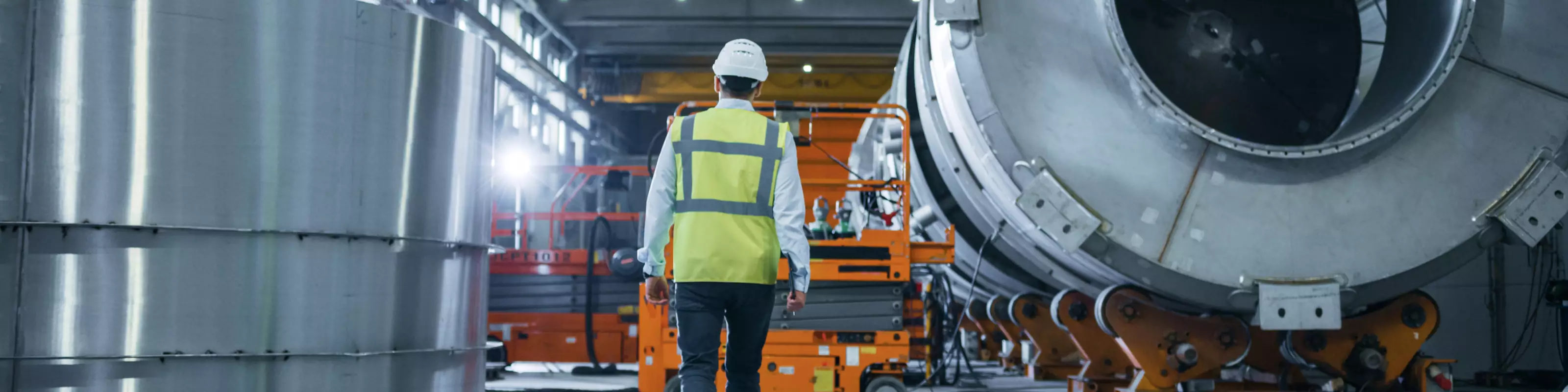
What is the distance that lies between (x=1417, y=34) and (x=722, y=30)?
467 inches

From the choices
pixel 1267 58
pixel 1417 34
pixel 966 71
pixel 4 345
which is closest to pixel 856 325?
pixel 966 71

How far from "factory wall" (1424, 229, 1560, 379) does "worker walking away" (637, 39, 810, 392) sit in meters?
8.28

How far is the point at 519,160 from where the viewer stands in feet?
49.0

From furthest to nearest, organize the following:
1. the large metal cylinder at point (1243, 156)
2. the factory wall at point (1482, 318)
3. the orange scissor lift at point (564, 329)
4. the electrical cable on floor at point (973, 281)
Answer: the orange scissor lift at point (564, 329) → the factory wall at point (1482, 318) → the electrical cable on floor at point (973, 281) → the large metal cylinder at point (1243, 156)

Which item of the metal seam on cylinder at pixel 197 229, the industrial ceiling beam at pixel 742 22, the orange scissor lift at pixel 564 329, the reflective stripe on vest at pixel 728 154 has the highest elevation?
the industrial ceiling beam at pixel 742 22

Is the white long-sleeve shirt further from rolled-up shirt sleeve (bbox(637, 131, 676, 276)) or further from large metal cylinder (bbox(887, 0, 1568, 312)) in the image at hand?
large metal cylinder (bbox(887, 0, 1568, 312))

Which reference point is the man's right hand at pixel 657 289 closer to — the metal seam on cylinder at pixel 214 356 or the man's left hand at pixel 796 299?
the man's left hand at pixel 796 299

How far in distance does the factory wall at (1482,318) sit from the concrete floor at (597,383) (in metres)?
3.42

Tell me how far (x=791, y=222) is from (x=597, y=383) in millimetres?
6284

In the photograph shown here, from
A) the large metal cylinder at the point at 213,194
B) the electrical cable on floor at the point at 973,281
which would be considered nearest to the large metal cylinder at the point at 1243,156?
the electrical cable on floor at the point at 973,281

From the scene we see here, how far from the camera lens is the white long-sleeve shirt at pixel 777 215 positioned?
9.78 ft

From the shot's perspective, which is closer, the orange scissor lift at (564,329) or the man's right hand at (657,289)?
the man's right hand at (657,289)

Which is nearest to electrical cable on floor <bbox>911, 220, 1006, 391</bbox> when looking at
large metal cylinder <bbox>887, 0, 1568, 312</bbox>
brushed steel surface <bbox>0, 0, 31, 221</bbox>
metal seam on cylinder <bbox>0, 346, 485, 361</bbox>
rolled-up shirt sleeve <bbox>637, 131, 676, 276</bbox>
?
large metal cylinder <bbox>887, 0, 1568, 312</bbox>

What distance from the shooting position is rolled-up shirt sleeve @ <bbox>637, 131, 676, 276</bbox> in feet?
9.82
